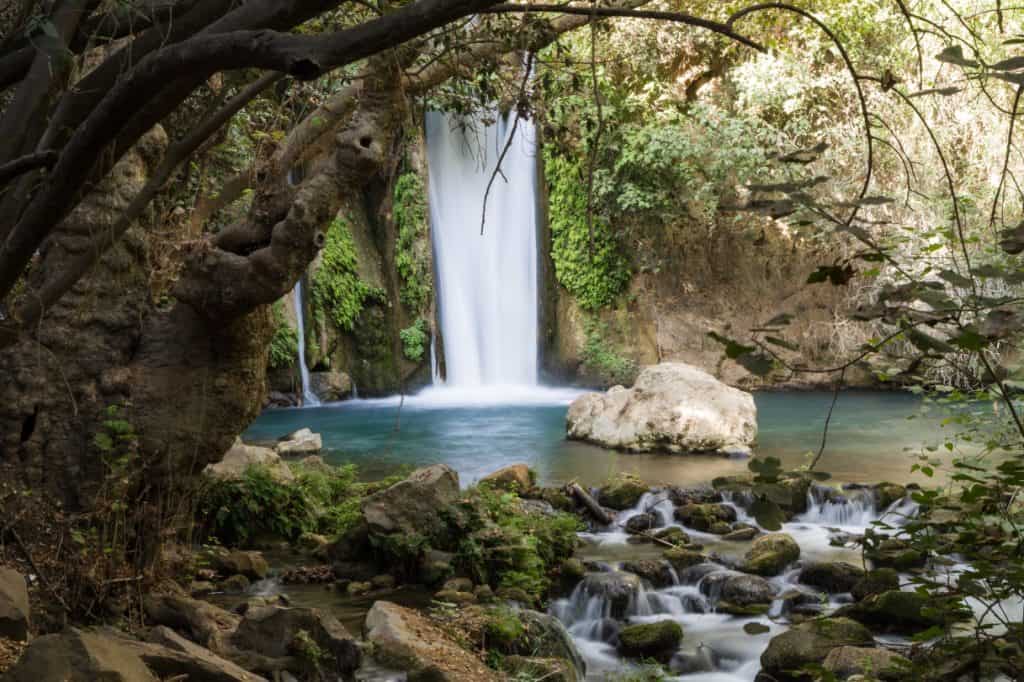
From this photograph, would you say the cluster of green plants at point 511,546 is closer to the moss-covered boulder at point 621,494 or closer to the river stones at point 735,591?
the river stones at point 735,591

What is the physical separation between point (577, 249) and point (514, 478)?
453 inches

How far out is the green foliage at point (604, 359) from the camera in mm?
20375

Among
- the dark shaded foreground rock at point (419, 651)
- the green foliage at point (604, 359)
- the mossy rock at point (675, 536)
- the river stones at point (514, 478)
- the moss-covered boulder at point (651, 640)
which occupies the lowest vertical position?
the moss-covered boulder at point (651, 640)

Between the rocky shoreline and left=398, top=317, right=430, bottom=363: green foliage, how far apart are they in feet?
35.1

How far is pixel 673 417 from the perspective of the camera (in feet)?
42.4

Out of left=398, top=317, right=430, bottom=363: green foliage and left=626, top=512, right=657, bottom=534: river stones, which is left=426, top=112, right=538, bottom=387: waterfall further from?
left=626, top=512, right=657, bottom=534: river stones

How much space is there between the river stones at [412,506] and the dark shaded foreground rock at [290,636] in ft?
7.20

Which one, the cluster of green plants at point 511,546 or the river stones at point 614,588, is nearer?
the river stones at point 614,588

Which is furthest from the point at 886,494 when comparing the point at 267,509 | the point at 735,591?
the point at 267,509

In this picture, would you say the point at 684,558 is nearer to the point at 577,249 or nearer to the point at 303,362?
the point at 303,362

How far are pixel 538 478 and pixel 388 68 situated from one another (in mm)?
7054

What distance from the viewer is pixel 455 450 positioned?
13.2m

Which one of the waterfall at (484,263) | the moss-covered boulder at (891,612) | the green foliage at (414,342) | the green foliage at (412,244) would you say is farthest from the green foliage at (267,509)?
the green foliage at (412,244)

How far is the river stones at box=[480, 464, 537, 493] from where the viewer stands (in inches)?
391
